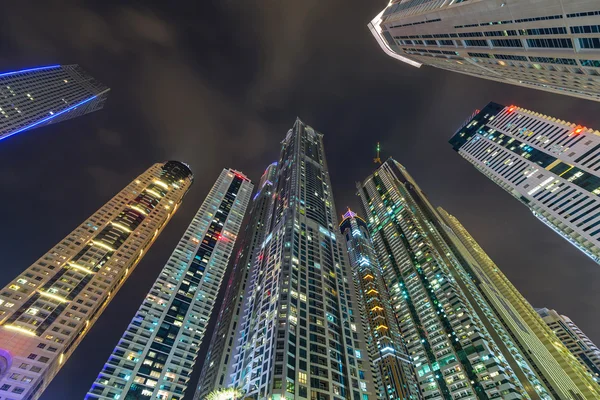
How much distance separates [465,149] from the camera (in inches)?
5960

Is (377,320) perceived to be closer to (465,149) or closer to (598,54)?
(465,149)

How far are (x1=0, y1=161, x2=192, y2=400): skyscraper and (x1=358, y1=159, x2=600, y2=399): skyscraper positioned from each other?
398 ft

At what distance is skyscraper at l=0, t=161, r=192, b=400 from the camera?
76.5m

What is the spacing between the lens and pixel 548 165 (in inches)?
4112

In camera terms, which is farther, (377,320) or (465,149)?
(465,149)

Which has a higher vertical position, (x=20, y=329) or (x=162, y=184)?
(x=162, y=184)

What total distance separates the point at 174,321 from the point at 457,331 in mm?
104286

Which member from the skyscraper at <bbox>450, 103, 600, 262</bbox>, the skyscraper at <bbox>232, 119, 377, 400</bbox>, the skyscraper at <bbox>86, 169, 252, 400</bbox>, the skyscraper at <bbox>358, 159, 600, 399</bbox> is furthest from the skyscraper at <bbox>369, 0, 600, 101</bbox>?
the skyscraper at <bbox>86, 169, 252, 400</bbox>

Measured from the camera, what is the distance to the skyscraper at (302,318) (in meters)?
58.6

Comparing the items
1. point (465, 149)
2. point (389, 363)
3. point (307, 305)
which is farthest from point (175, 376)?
point (465, 149)

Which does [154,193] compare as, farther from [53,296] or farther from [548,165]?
[548,165]

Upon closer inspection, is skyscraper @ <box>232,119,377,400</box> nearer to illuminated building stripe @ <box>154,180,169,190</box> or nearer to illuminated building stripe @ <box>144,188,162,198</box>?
illuminated building stripe @ <box>144,188,162,198</box>

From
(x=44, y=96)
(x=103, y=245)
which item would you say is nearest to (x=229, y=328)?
(x=103, y=245)

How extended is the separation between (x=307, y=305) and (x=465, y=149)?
415ft
